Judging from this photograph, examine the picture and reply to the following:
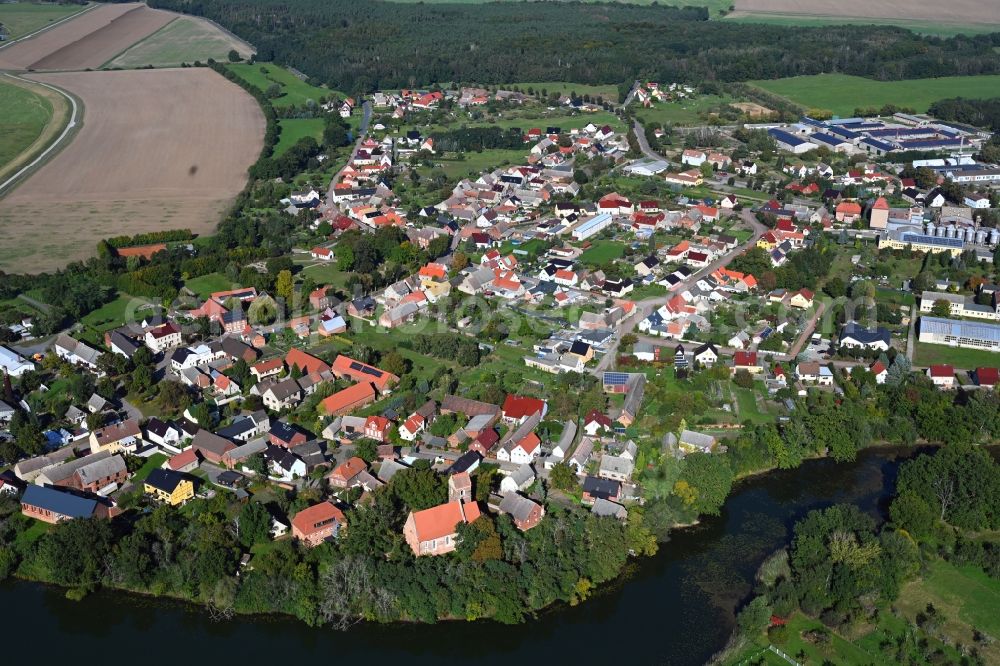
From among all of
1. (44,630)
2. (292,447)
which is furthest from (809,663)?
(44,630)

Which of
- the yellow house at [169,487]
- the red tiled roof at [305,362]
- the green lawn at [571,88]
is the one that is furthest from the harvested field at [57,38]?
the yellow house at [169,487]

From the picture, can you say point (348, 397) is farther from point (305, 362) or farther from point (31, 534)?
point (31, 534)

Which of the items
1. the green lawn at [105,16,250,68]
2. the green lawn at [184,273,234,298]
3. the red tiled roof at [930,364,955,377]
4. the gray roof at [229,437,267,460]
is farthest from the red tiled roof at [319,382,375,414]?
the green lawn at [105,16,250,68]

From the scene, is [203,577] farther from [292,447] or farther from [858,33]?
[858,33]

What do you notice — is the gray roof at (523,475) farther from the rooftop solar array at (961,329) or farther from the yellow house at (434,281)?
the rooftop solar array at (961,329)

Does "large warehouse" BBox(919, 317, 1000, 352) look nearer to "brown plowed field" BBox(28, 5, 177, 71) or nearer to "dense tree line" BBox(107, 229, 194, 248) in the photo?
"dense tree line" BBox(107, 229, 194, 248)

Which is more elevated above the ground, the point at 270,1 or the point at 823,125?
the point at 270,1
